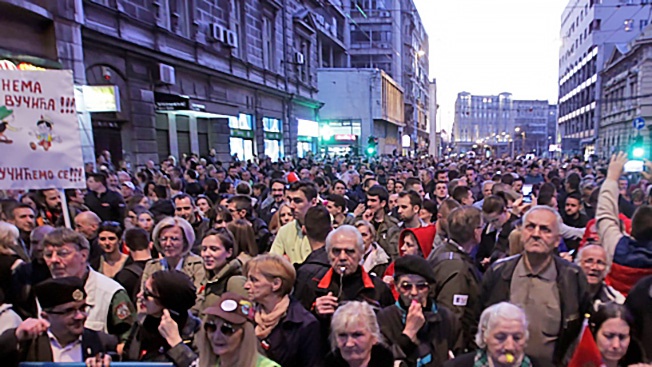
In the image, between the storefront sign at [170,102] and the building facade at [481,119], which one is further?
the building facade at [481,119]

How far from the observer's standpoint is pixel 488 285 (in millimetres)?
3350

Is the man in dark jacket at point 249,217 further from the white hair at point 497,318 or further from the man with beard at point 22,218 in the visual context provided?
the white hair at point 497,318

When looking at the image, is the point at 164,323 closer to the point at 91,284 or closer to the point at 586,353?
the point at 91,284

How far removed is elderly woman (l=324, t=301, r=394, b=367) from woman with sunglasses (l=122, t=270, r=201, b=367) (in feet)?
2.81

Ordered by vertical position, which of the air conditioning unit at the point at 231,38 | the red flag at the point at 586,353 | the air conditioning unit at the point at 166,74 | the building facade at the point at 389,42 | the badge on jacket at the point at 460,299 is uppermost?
the building facade at the point at 389,42

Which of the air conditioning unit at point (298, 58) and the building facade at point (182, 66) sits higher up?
the air conditioning unit at point (298, 58)

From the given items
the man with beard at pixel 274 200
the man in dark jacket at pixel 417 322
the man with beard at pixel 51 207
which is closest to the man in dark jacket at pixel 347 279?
the man in dark jacket at pixel 417 322

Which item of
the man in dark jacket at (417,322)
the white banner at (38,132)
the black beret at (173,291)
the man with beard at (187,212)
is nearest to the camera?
the black beret at (173,291)

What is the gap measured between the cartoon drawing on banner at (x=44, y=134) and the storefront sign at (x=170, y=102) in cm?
1124

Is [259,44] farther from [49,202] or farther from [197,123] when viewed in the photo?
[49,202]

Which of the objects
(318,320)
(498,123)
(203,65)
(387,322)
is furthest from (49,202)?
(498,123)

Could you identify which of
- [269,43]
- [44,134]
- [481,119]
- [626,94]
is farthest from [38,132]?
[481,119]

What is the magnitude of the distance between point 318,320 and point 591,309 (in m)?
1.84

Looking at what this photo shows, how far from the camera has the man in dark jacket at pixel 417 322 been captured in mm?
2887
